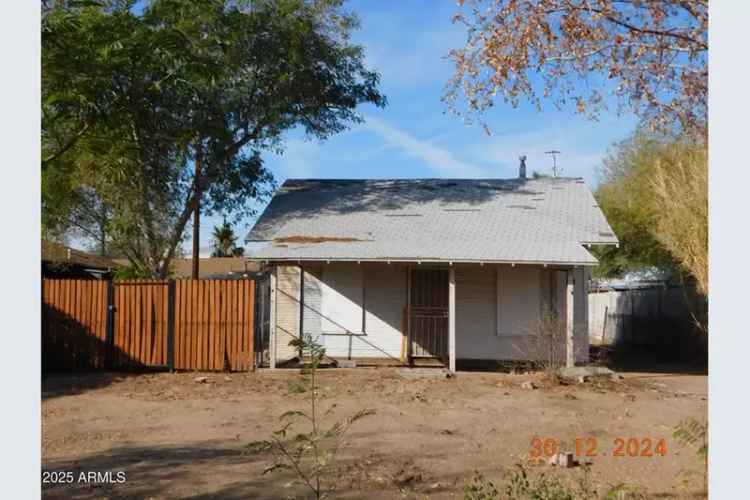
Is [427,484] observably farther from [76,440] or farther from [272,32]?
[272,32]

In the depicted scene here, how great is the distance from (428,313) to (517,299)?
2103 millimetres

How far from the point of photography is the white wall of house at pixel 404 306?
15688 millimetres

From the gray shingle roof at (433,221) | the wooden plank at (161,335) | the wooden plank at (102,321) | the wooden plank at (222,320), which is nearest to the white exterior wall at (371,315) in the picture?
the gray shingle roof at (433,221)

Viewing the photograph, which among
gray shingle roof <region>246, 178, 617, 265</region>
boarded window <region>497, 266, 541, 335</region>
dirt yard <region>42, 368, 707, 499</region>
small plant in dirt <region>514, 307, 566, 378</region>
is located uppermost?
gray shingle roof <region>246, 178, 617, 265</region>

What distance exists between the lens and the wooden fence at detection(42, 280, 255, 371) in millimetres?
14562

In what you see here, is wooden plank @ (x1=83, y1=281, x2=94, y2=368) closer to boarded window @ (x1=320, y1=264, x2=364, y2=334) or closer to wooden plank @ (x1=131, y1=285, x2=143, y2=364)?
wooden plank @ (x1=131, y1=285, x2=143, y2=364)

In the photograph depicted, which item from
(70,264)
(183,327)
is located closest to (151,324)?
(183,327)

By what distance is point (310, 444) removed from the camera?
189 inches

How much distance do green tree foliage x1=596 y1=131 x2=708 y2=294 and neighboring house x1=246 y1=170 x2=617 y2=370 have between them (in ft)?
5.02

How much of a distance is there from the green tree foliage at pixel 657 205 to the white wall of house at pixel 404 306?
2.54 meters

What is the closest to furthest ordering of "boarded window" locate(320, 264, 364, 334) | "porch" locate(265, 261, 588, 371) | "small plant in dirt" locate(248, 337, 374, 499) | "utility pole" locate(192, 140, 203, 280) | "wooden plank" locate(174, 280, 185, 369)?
"small plant in dirt" locate(248, 337, 374, 499) → "wooden plank" locate(174, 280, 185, 369) → "porch" locate(265, 261, 588, 371) → "boarded window" locate(320, 264, 364, 334) → "utility pole" locate(192, 140, 203, 280)

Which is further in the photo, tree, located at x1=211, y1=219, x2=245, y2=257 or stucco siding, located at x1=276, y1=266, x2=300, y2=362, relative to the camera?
tree, located at x1=211, y1=219, x2=245, y2=257

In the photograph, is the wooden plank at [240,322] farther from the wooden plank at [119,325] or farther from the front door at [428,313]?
the front door at [428,313]
